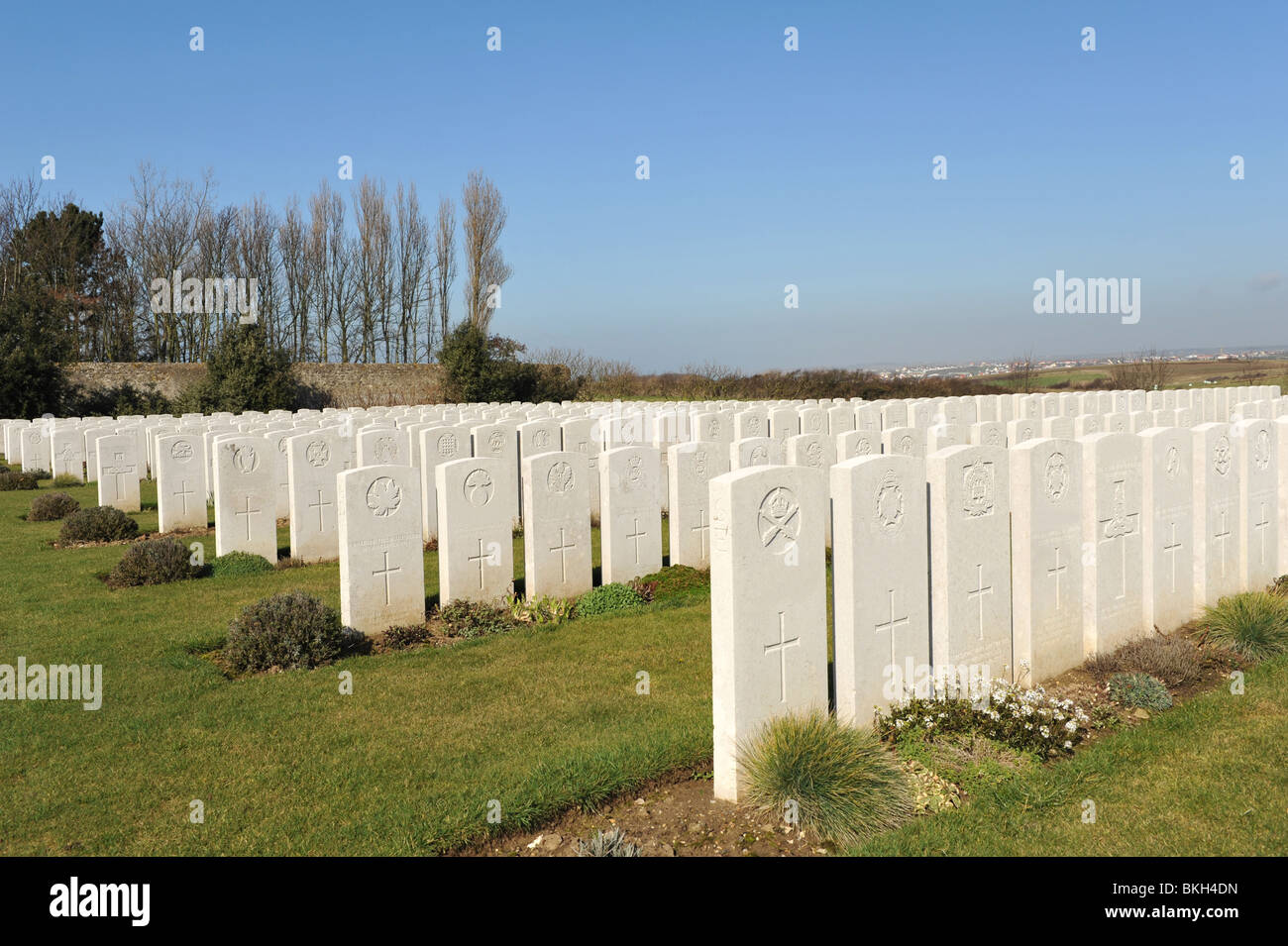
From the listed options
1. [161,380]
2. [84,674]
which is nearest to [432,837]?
[84,674]

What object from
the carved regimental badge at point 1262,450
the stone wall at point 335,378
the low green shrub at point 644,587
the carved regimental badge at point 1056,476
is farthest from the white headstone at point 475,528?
the stone wall at point 335,378

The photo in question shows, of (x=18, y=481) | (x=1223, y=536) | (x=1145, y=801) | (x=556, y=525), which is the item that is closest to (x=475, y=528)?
(x=556, y=525)

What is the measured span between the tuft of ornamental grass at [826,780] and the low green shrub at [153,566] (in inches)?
320

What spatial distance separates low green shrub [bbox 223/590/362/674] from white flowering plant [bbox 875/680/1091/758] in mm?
4510

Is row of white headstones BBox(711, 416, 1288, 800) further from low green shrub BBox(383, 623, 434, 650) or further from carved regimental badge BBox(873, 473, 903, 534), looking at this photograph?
low green shrub BBox(383, 623, 434, 650)

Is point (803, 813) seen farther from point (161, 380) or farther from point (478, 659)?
point (161, 380)

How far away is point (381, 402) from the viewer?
4238 centimetres

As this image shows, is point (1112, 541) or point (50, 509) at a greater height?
point (1112, 541)

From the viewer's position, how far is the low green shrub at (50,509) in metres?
14.5

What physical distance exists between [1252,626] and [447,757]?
6.24m

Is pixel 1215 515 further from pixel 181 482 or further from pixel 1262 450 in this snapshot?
pixel 181 482

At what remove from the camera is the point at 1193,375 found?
44.1 metres

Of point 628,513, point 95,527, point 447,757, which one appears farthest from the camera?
point 95,527

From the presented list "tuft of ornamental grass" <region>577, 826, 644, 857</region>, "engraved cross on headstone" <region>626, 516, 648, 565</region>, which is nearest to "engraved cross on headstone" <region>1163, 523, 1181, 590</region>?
"engraved cross on headstone" <region>626, 516, 648, 565</region>
